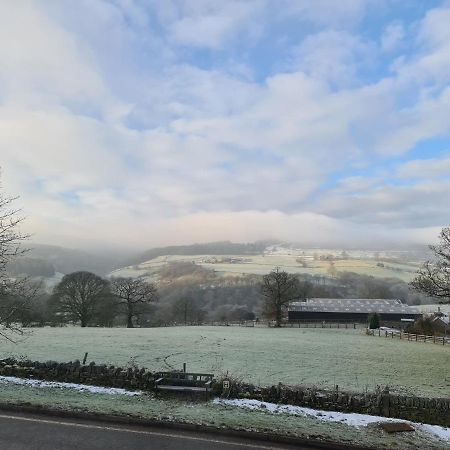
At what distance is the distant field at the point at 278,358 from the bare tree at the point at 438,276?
595 centimetres

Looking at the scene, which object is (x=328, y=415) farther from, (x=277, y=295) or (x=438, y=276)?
(x=277, y=295)

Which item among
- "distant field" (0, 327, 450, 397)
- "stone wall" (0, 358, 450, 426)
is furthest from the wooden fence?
"stone wall" (0, 358, 450, 426)

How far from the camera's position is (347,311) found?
110812 millimetres

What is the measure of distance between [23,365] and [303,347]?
29.7 metres

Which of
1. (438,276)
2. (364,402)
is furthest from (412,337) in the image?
(364,402)

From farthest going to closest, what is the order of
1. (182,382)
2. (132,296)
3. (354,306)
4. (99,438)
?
1. (354,306)
2. (132,296)
3. (182,382)
4. (99,438)

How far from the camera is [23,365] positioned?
70.8ft

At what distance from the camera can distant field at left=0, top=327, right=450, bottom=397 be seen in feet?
89.7

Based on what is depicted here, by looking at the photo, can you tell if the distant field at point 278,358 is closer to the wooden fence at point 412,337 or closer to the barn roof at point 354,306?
the wooden fence at point 412,337

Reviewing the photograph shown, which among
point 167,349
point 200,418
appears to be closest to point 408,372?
point 167,349

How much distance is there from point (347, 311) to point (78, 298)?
64956 millimetres

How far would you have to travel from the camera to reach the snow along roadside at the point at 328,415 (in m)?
14.2

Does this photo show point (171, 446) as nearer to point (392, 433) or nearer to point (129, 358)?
point (392, 433)

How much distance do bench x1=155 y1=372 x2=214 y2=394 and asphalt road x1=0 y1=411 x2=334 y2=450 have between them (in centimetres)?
390
